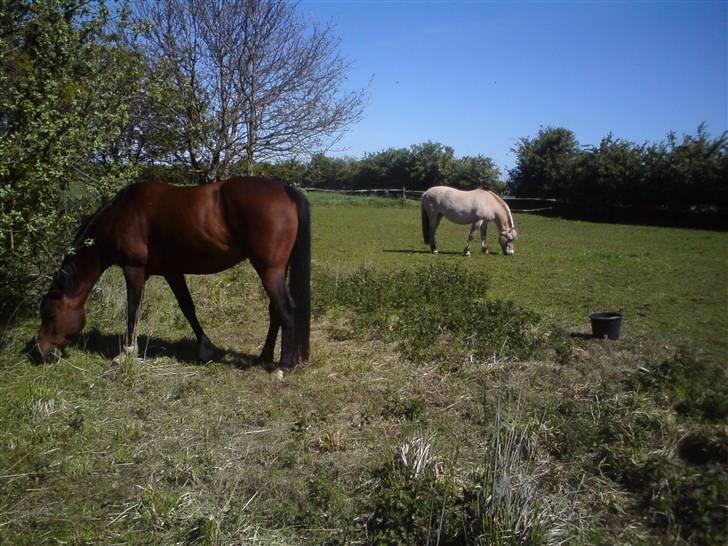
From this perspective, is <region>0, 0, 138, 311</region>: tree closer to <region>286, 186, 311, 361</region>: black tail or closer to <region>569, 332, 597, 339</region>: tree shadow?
<region>286, 186, 311, 361</region>: black tail

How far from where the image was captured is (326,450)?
12.6 feet

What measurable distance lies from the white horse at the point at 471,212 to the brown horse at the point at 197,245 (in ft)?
29.0

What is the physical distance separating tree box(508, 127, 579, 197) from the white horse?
21.9 m

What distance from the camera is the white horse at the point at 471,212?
13977 millimetres

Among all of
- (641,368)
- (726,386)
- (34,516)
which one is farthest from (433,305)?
(34,516)

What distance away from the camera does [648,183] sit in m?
A: 27.5

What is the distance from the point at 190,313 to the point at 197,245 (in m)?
0.85

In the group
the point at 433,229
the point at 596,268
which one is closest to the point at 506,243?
the point at 433,229

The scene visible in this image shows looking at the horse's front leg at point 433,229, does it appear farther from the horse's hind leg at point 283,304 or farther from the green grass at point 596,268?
the horse's hind leg at point 283,304

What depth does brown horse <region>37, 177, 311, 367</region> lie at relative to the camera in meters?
5.28

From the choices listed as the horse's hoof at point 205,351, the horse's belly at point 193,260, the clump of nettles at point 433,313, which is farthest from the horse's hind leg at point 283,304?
the clump of nettles at point 433,313

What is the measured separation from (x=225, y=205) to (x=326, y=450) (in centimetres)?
270

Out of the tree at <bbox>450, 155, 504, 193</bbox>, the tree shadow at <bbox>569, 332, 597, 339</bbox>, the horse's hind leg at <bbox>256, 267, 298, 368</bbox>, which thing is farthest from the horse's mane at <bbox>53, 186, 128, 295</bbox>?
the tree at <bbox>450, 155, 504, 193</bbox>

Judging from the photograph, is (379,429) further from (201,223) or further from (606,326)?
(606,326)
